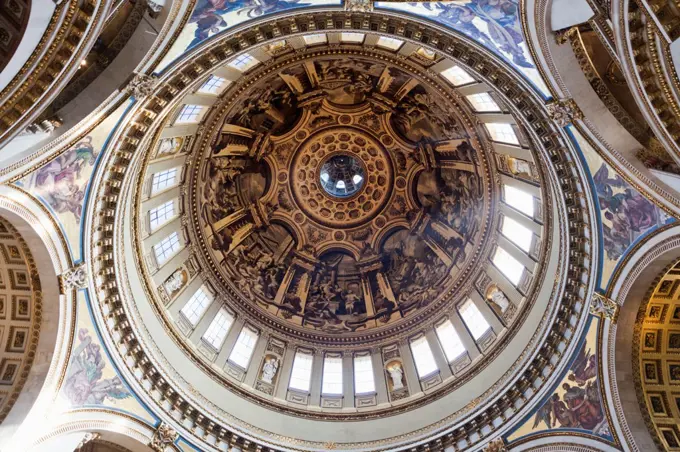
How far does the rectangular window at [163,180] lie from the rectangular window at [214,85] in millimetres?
4203

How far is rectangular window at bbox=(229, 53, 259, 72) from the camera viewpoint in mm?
19906

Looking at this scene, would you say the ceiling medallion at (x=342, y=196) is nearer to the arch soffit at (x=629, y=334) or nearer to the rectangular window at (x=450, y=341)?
the rectangular window at (x=450, y=341)

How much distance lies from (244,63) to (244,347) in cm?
1355

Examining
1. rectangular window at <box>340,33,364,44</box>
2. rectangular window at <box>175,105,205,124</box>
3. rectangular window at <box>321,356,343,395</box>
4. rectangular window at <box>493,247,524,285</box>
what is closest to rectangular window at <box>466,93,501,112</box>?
rectangular window at <box>340,33,364,44</box>

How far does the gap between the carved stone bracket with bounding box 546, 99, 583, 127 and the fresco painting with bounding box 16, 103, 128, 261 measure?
1181 centimetres

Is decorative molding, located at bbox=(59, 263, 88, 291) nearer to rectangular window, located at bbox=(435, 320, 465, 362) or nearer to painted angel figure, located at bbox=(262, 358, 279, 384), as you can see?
painted angel figure, located at bbox=(262, 358, 279, 384)

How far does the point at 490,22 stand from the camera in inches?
511

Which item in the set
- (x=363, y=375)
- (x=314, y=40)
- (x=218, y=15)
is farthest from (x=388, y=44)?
(x=363, y=375)

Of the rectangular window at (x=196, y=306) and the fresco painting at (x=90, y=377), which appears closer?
the fresco painting at (x=90, y=377)

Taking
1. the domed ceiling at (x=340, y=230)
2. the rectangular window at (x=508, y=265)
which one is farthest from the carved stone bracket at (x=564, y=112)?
the rectangular window at (x=508, y=265)

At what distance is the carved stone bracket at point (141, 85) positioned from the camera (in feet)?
44.1

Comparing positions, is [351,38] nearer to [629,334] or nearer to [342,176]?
[342,176]

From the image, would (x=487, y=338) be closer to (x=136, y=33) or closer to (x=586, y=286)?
(x=586, y=286)

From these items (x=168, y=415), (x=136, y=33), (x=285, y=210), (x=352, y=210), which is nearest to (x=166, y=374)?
(x=168, y=415)
